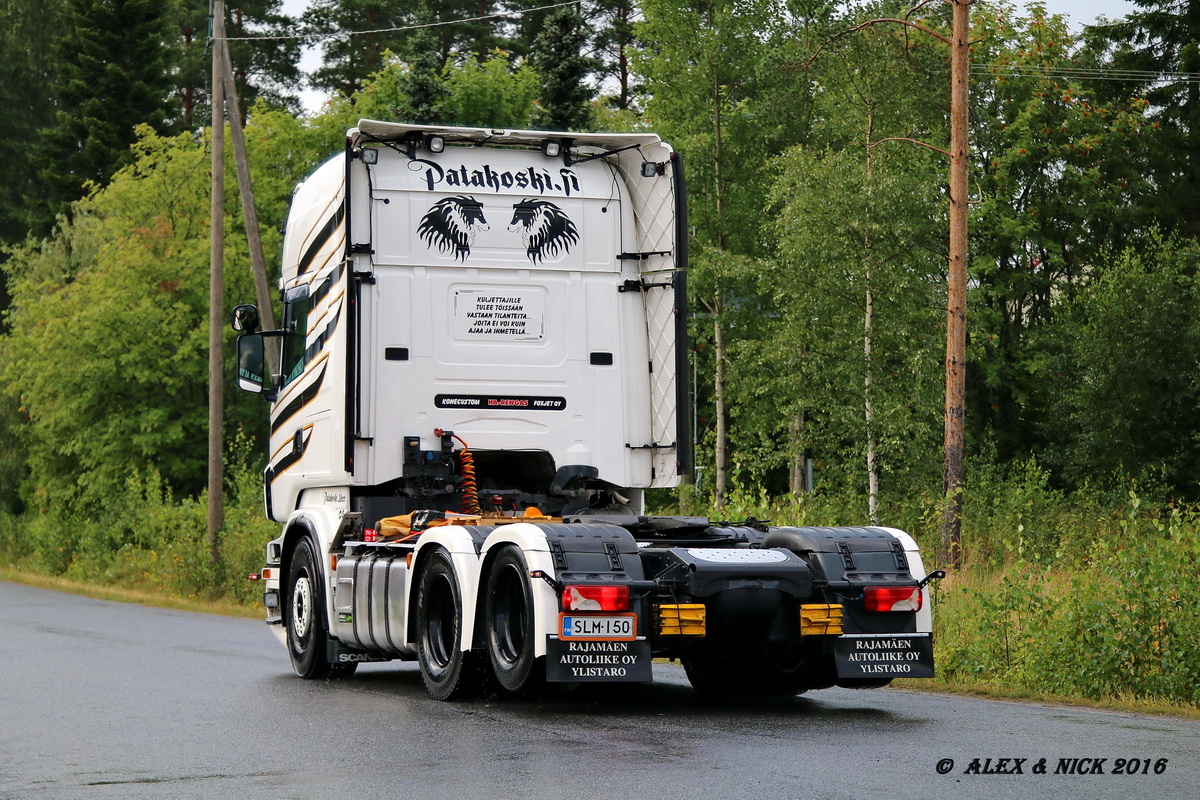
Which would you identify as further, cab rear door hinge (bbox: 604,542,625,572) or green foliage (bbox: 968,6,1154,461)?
green foliage (bbox: 968,6,1154,461)

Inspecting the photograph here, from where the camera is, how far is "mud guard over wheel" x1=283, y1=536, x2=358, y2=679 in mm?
12641

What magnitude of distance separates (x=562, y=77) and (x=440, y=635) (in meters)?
27.6

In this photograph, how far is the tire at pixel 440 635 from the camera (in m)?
10.2

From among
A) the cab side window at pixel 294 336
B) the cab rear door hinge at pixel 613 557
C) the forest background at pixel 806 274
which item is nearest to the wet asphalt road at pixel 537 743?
the cab rear door hinge at pixel 613 557

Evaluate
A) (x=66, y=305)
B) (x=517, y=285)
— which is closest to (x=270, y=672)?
(x=517, y=285)

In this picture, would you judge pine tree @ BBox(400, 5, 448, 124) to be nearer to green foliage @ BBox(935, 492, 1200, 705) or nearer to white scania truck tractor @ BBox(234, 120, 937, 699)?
white scania truck tractor @ BBox(234, 120, 937, 699)

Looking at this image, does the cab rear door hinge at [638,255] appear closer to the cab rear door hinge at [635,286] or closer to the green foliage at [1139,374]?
the cab rear door hinge at [635,286]

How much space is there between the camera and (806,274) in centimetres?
3144

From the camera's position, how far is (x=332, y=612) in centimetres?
1227

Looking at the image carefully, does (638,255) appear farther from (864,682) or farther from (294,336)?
(864,682)

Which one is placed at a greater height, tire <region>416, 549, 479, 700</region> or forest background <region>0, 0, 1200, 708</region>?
forest background <region>0, 0, 1200, 708</region>

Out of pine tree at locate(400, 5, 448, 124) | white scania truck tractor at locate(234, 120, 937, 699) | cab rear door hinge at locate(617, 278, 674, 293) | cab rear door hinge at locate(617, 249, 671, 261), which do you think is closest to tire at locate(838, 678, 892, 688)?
white scania truck tractor at locate(234, 120, 937, 699)

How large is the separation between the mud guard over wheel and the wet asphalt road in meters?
0.23

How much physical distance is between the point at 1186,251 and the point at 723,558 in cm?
2747
